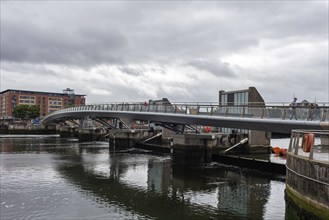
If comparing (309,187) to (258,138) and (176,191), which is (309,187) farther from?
(258,138)

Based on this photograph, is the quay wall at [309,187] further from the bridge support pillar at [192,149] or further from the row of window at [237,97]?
the row of window at [237,97]

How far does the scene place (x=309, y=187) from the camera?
39.4 feet

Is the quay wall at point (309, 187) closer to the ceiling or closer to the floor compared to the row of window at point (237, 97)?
closer to the floor

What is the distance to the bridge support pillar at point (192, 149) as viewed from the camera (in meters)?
35.3

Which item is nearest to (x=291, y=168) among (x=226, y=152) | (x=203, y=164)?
(x=203, y=164)

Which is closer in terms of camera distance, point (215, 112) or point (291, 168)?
point (291, 168)

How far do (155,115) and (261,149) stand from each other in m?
13.6

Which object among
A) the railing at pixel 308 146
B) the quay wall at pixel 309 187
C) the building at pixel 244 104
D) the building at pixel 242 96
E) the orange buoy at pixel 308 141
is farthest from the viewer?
the building at pixel 242 96

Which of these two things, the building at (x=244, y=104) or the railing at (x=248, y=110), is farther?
the building at (x=244, y=104)

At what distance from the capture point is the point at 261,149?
145ft

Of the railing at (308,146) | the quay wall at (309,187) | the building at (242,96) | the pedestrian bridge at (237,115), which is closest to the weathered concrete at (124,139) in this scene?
the pedestrian bridge at (237,115)

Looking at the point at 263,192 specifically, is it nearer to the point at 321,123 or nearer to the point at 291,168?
the point at 321,123

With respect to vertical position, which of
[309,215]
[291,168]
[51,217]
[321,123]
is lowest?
[51,217]

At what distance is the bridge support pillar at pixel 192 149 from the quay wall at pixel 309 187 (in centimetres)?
2114
